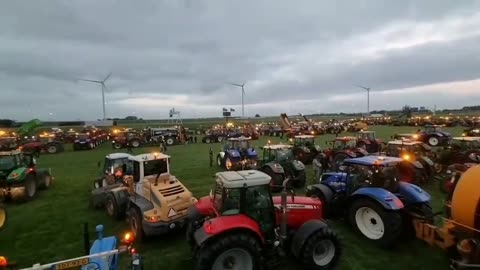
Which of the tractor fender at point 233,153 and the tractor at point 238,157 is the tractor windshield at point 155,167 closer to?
the tractor at point 238,157

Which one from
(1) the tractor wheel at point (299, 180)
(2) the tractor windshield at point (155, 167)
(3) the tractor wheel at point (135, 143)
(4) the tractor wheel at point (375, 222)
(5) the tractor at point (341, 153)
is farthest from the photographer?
(3) the tractor wheel at point (135, 143)

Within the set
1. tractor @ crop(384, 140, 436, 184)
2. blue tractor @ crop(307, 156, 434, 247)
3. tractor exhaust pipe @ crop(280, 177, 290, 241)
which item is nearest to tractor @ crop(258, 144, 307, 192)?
blue tractor @ crop(307, 156, 434, 247)

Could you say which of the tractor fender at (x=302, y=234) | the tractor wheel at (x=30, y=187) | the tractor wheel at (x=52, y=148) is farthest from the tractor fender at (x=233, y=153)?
the tractor wheel at (x=52, y=148)

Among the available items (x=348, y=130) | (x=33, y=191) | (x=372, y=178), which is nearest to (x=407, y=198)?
(x=372, y=178)

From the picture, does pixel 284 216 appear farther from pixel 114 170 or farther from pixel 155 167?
pixel 114 170

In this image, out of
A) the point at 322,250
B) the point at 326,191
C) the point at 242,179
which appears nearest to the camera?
the point at 242,179

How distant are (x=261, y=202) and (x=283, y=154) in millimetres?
8075

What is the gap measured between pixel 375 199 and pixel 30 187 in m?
12.1

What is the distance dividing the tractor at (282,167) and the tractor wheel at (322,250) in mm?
4561

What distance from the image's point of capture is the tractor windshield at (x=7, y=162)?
38.1ft

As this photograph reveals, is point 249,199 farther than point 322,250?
No

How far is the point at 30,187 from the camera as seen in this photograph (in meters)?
11.5

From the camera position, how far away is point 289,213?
6.01 m

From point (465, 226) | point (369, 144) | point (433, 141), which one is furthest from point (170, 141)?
point (465, 226)
